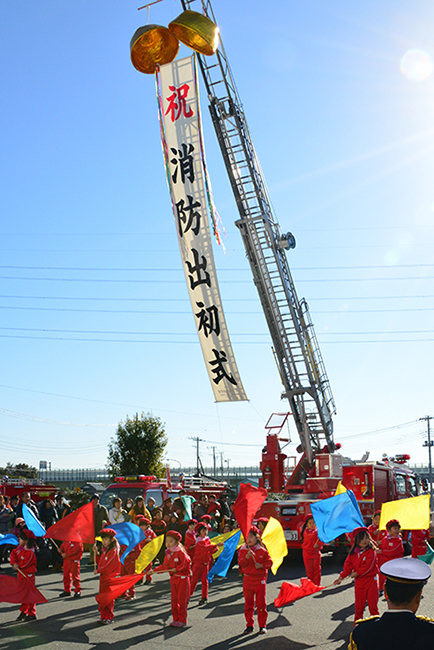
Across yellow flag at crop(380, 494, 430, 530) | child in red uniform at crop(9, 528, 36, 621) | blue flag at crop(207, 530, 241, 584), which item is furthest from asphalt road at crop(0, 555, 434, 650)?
yellow flag at crop(380, 494, 430, 530)

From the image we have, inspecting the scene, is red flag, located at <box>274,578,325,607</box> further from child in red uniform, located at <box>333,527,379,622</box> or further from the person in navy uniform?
the person in navy uniform

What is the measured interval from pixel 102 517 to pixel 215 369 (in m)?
5.09

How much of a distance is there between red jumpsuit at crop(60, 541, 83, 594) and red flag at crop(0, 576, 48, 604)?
1.75 m

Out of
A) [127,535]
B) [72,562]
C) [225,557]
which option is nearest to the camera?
[127,535]

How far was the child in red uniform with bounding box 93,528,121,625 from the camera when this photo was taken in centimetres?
764

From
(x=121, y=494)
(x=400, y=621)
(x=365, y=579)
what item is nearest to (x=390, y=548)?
(x=365, y=579)

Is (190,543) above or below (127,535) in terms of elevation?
below

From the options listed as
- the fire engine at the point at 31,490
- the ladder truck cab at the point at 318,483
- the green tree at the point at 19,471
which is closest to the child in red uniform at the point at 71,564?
the ladder truck cab at the point at 318,483

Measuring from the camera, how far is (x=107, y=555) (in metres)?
7.91

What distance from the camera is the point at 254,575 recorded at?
7312 mm

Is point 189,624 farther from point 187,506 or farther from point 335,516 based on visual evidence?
point 187,506

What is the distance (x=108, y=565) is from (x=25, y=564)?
1.16 m

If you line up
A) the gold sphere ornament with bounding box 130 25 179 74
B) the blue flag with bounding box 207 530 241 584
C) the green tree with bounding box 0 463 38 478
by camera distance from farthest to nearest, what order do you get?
the green tree with bounding box 0 463 38 478, the gold sphere ornament with bounding box 130 25 179 74, the blue flag with bounding box 207 530 241 584

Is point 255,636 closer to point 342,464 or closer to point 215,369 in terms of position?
point 215,369
